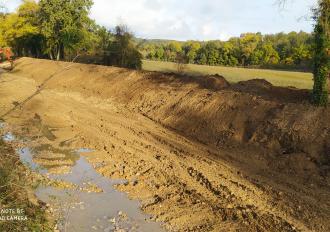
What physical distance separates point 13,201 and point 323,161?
30.3 feet

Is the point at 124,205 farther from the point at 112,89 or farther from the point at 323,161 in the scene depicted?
the point at 112,89

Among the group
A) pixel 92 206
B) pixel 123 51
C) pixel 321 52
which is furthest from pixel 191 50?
pixel 92 206

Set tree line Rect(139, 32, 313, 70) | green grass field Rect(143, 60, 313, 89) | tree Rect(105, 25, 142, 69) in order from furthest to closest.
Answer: tree line Rect(139, 32, 313, 70)
tree Rect(105, 25, 142, 69)
green grass field Rect(143, 60, 313, 89)

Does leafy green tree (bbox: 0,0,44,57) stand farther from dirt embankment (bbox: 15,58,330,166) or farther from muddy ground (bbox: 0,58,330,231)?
muddy ground (bbox: 0,58,330,231)

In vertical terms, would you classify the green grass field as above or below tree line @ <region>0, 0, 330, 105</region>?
below

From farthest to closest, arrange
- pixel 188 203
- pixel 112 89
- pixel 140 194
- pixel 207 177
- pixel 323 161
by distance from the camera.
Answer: pixel 112 89, pixel 323 161, pixel 207 177, pixel 140 194, pixel 188 203

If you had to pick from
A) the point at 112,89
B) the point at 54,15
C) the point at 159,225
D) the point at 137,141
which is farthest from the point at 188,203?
the point at 54,15

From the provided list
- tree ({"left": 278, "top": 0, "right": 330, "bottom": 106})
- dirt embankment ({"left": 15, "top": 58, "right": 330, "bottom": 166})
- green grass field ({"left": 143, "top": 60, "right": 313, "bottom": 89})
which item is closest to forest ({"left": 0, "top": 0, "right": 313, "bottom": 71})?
green grass field ({"left": 143, "top": 60, "right": 313, "bottom": 89})

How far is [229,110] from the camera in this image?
17.1 metres

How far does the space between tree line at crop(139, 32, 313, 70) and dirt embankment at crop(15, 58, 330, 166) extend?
1605 inches

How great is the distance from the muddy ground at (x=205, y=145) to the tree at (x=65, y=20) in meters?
22.3

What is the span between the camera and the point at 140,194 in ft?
34.8

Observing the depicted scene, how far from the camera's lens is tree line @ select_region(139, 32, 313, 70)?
6806cm

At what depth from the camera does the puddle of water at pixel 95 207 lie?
28.6 feet
